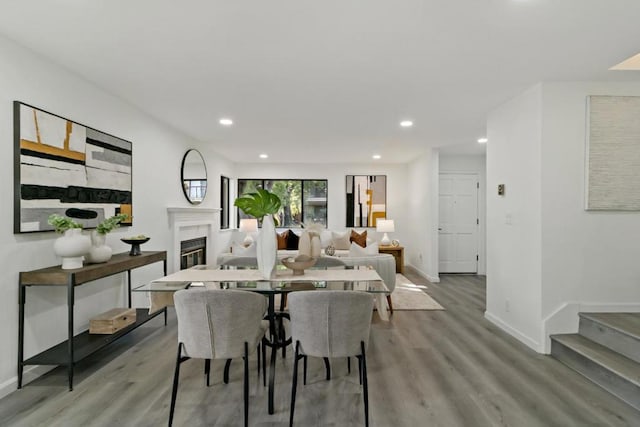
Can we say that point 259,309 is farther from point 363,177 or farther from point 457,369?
point 363,177

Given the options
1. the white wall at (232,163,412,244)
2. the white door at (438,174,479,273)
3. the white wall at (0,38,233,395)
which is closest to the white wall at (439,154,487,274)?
the white door at (438,174,479,273)

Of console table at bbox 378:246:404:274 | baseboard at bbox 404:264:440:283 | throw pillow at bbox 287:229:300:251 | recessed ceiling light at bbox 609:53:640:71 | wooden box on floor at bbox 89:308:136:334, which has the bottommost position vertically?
baseboard at bbox 404:264:440:283

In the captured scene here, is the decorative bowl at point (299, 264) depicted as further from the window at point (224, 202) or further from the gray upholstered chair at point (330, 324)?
the window at point (224, 202)

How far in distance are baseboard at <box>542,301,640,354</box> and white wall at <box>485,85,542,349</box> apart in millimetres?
77

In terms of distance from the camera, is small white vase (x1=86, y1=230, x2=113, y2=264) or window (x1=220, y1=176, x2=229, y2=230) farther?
window (x1=220, y1=176, x2=229, y2=230)

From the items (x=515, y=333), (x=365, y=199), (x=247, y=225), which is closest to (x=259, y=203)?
(x=515, y=333)

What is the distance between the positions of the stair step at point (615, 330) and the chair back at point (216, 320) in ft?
9.42

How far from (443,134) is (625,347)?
3.45m

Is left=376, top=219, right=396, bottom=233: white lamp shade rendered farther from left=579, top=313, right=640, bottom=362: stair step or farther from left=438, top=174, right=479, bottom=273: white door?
left=579, top=313, right=640, bottom=362: stair step

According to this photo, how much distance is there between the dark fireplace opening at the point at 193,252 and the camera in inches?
199

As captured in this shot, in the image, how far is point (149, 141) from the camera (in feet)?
13.6

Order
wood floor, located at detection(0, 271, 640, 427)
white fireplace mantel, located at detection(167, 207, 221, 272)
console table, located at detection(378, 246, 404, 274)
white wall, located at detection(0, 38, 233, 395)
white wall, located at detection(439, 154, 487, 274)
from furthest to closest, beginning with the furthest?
white wall, located at detection(439, 154, 487, 274), console table, located at detection(378, 246, 404, 274), white fireplace mantel, located at detection(167, 207, 221, 272), white wall, located at detection(0, 38, 233, 395), wood floor, located at detection(0, 271, 640, 427)

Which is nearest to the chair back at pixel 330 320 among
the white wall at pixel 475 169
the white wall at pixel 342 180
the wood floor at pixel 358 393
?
the wood floor at pixel 358 393

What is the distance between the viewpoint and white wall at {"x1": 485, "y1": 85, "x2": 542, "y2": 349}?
3176 millimetres
